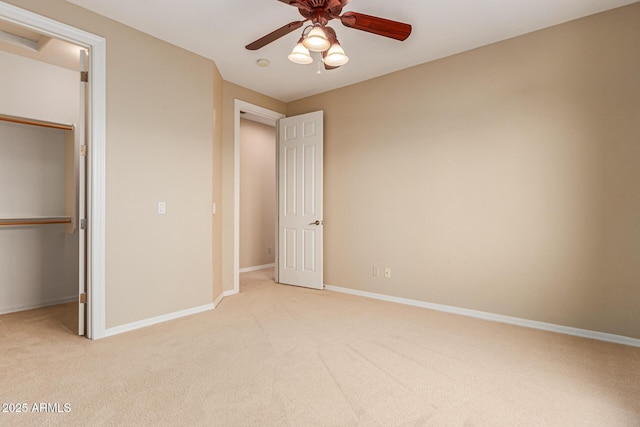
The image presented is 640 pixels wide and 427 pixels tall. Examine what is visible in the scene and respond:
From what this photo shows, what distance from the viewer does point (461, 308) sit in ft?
11.5

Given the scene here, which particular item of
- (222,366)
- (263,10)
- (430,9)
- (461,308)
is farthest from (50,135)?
(461,308)

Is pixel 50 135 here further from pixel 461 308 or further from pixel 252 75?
pixel 461 308

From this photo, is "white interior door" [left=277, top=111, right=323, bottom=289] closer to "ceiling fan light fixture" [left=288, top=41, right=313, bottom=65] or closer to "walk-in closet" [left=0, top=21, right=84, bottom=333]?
"ceiling fan light fixture" [left=288, top=41, right=313, bottom=65]

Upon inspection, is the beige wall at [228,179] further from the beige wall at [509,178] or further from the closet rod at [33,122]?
the closet rod at [33,122]

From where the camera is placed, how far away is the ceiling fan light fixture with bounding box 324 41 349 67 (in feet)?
7.56

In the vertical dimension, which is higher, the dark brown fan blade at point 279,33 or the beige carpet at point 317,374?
the dark brown fan blade at point 279,33

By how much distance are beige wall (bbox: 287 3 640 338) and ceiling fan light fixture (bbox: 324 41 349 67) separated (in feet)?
5.75

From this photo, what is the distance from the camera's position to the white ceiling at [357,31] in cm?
268

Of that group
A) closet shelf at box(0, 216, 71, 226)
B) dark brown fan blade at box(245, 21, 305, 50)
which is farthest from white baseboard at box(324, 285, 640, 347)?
closet shelf at box(0, 216, 71, 226)

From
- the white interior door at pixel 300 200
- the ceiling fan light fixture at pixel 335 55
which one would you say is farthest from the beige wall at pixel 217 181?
the ceiling fan light fixture at pixel 335 55

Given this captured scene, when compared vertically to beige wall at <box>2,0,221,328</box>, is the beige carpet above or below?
below

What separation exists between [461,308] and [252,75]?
142 inches

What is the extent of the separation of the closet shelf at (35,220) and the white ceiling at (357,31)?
218 centimetres

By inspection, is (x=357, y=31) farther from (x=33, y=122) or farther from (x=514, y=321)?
(x=33, y=122)
